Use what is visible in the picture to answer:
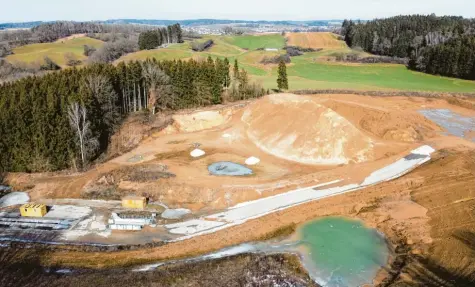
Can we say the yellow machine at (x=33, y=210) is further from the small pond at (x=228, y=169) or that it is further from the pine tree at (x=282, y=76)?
→ the pine tree at (x=282, y=76)

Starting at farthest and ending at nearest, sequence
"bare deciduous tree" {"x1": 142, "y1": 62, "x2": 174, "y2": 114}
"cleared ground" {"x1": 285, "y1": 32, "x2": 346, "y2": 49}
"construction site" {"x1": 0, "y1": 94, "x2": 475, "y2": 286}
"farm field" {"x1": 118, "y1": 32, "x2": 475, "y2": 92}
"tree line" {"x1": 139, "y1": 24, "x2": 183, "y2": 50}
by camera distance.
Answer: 1. "cleared ground" {"x1": 285, "y1": 32, "x2": 346, "y2": 49}
2. "tree line" {"x1": 139, "y1": 24, "x2": 183, "y2": 50}
3. "farm field" {"x1": 118, "y1": 32, "x2": 475, "y2": 92}
4. "bare deciduous tree" {"x1": 142, "y1": 62, "x2": 174, "y2": 114}
5. "construction site" {"x1": 0, "y1": 94, "x2": 475, "y2": 286}

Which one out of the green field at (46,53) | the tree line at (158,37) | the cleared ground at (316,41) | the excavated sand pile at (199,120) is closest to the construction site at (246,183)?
the excavated sand pile at (199,120)

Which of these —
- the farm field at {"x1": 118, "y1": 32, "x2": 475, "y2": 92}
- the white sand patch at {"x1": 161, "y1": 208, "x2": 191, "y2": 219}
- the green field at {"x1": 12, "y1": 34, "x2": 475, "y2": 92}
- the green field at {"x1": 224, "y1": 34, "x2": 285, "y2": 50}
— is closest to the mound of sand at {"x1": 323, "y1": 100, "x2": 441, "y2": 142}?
the farm field at {"x1": 118, "y1": 32, "x2": 475, "y2": 92}

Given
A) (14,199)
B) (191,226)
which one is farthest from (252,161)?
(14,199)

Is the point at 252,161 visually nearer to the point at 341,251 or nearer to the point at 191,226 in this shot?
the point at 191,226

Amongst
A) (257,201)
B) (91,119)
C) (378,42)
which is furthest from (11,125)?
(378,42)

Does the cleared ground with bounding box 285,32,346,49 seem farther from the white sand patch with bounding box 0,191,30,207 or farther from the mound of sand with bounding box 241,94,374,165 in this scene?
the white sand patch with bounding box 0,191,30,207
